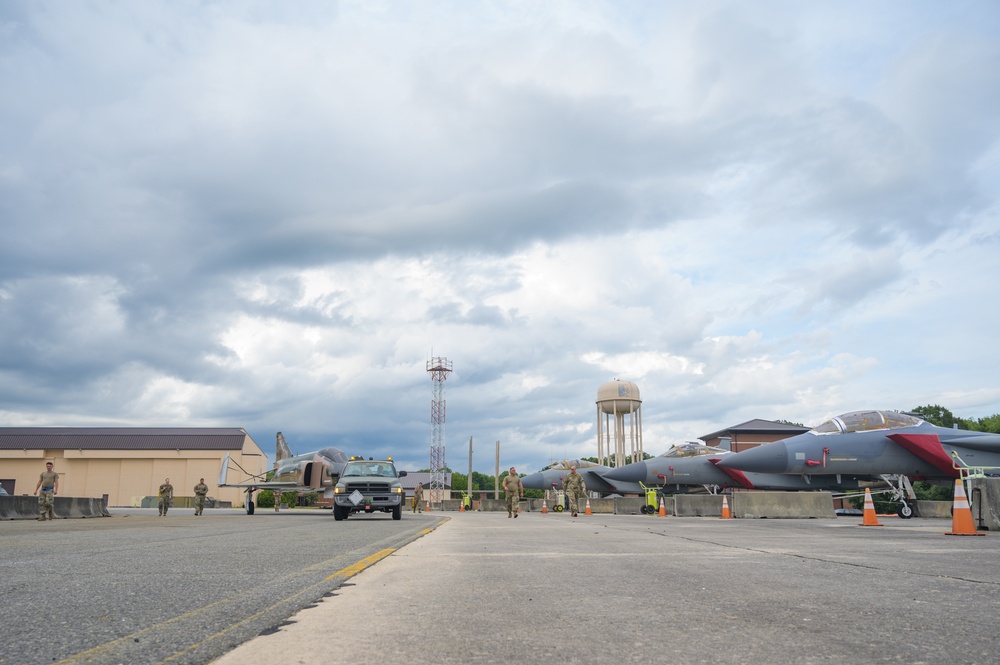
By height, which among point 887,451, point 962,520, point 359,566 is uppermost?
point 887,451

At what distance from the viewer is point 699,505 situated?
22453 millimetres

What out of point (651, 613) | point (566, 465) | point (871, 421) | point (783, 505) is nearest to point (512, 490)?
point (783, 505)

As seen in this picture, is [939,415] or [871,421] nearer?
[871,421]

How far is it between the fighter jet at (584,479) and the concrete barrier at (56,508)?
19152 mm

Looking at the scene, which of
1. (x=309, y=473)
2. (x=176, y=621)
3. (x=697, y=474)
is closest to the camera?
(x=176, y=621)

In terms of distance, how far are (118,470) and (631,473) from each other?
5030 centimetres

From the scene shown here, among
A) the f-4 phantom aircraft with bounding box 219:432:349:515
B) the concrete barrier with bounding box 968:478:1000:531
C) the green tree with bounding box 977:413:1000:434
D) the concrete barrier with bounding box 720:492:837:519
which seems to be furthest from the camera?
the green tree with bounding box 977:413:1000:434

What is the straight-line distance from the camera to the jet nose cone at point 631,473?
91.9 feet

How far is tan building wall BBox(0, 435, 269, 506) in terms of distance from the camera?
60.9 meters

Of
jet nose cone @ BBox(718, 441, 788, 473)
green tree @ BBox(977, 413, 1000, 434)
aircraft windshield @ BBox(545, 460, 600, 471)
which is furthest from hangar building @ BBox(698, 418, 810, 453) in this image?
jet nose cone @ BBox(718, 441, 788, 473)

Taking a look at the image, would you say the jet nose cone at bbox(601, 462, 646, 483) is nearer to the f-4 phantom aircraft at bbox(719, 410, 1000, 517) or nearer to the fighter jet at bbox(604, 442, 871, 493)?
the fighter jet at bbox(604, 442, 871, 493)

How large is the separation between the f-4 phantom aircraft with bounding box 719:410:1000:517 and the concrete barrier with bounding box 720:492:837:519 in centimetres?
108

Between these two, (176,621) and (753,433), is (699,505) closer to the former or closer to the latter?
(176,621)

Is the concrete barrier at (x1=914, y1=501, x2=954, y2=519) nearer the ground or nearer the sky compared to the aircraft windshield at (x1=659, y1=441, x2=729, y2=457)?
nearer the ground
